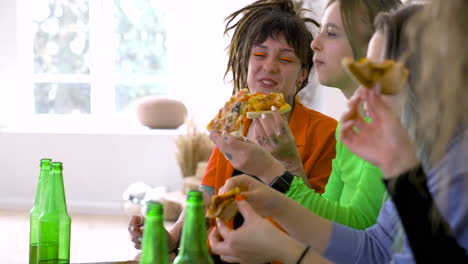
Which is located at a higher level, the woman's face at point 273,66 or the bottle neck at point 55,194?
the woman's face at point 273,66

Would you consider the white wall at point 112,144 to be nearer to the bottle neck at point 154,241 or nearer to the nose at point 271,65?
the nose at point 271,65

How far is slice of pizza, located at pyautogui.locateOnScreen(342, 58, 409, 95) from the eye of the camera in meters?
0.89

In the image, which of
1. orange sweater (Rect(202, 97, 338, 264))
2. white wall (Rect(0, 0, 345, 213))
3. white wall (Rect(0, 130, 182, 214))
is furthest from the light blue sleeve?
white wall (Rect(0, 130, 182, 214))

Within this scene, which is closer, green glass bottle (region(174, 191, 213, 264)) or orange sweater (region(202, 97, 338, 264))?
green glass bottle (region(174, 191, 213, 264))

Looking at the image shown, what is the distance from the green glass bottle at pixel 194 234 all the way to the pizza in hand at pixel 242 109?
82cm

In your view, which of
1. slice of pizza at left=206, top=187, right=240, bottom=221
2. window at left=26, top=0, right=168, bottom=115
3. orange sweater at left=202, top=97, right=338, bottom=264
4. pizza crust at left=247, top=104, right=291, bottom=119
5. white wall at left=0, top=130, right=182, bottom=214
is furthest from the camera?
window at left=26, top=0, right=168, bottom=115

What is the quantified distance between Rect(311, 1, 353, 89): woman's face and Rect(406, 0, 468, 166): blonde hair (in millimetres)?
665

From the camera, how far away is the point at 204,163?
15.0 ft

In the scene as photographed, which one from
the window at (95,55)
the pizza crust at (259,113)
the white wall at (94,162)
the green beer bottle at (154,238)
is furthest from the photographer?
the window at (95,55)

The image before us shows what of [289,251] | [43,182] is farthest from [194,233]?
[43,182]

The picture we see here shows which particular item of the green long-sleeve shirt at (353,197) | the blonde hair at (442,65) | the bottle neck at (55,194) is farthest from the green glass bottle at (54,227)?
the blonde hair at (442,65)

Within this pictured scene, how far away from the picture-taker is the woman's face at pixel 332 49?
1602 millimetres

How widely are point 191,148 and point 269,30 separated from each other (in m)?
2.76

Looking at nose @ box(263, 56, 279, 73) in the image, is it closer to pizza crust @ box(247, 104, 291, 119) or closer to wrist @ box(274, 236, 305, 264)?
pizza crust @ box(247, 104, 291, 119)
